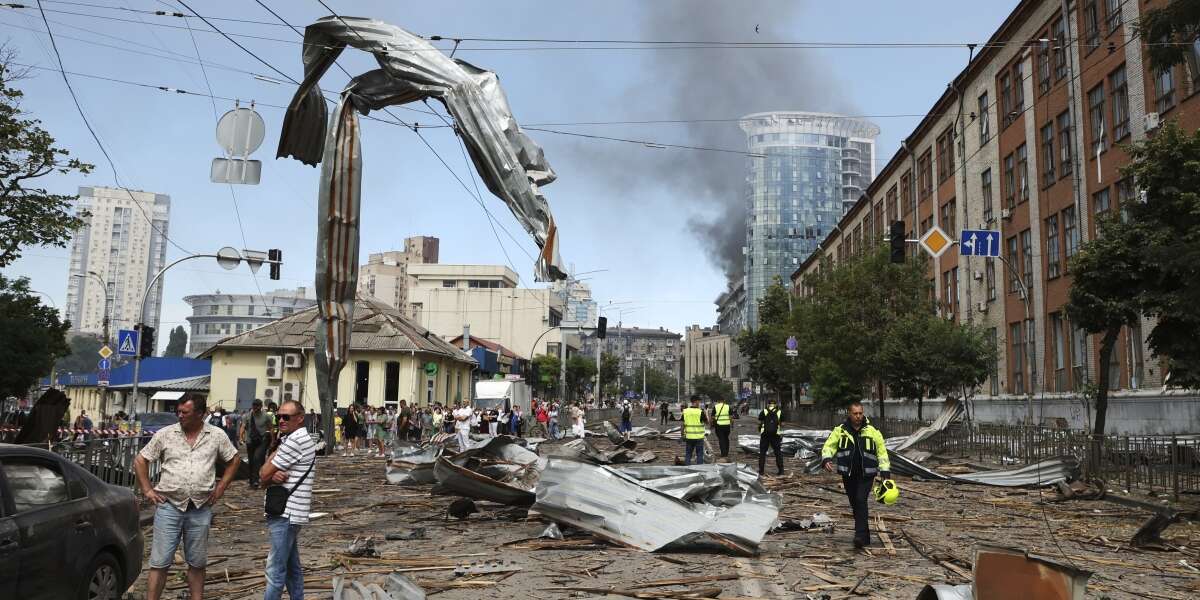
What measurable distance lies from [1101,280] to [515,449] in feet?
45.2

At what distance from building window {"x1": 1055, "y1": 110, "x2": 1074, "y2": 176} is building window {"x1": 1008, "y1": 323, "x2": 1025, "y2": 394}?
24.5ft

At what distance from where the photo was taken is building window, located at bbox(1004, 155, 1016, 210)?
38628 mm

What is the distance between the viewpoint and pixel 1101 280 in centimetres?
1970

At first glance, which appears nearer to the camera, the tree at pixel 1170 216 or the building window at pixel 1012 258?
the tree at pixel 1170 216

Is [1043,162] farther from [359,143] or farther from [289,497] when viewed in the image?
[289,497]

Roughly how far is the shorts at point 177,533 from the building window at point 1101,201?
3066 cm

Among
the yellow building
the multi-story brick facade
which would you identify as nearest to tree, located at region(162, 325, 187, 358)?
the yellow building

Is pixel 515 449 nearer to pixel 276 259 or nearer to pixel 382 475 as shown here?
pixel 382 475

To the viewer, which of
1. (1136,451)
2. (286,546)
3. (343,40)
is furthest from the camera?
(1136,451)

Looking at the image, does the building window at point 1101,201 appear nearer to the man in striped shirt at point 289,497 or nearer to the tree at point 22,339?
the man in striped shirt at point 289,497

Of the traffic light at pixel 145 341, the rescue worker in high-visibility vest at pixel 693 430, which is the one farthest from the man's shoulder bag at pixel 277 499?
the traffic light at pixel 145 341

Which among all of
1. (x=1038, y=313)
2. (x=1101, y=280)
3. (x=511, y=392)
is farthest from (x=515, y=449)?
(x=511, y=392)

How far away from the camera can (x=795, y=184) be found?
126812 mm

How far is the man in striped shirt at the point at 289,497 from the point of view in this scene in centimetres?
662
